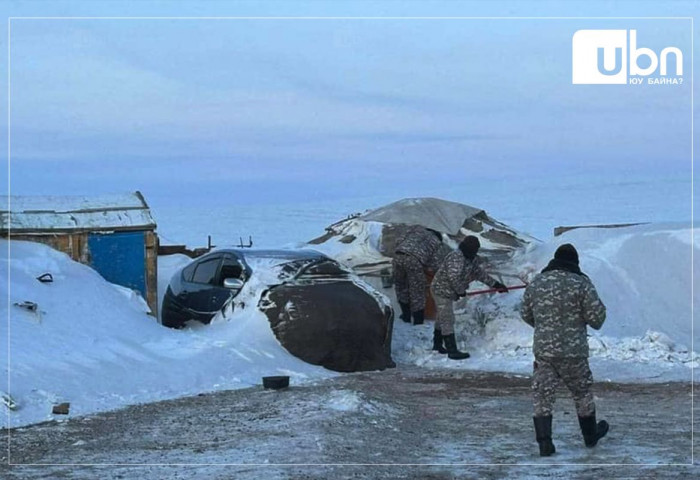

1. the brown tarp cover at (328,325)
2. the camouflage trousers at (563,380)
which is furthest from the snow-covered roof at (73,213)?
the camouflage trousers at (563,380)

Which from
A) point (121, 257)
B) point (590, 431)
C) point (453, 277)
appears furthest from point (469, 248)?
point (590, 431)

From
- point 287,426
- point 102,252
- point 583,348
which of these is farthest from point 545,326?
point 102,252

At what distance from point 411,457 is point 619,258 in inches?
371

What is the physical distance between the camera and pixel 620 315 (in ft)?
49.2

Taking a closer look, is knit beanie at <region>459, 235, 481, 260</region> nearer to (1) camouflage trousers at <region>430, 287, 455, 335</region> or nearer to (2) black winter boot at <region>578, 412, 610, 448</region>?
(1) camouflage trousers at <region>430, 287, 455, 335</region>

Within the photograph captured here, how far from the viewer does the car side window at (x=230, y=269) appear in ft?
45.6

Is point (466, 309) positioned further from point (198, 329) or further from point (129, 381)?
point (129, 381)

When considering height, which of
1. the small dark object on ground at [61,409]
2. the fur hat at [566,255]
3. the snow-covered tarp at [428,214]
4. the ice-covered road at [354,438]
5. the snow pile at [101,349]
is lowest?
the ice-covered road at [354,438]

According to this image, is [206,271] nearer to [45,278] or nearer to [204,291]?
[204,291]

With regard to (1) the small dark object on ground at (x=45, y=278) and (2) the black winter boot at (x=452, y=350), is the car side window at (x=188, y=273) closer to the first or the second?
(1) the small dark object on ground at (x=45, y=278)

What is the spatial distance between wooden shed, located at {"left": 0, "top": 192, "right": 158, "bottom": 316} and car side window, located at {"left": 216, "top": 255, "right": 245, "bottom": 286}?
1.67 m

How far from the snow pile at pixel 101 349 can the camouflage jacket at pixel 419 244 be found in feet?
10.7

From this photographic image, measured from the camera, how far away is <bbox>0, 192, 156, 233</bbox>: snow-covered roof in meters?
14.7

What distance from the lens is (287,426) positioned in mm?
8656
